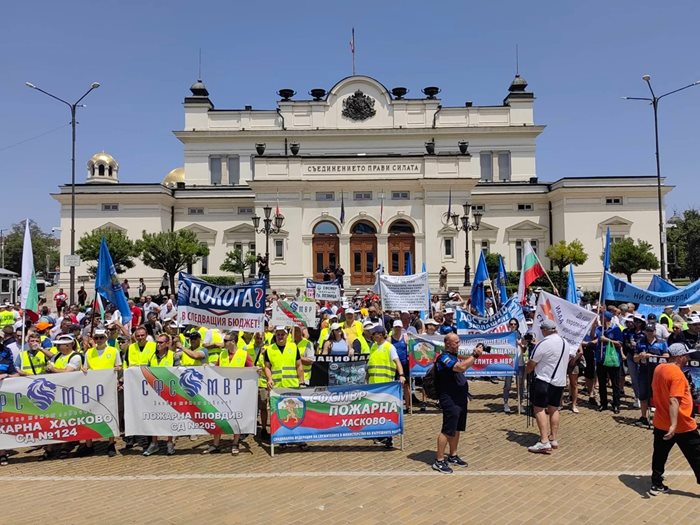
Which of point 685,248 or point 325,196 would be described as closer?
point 325,196

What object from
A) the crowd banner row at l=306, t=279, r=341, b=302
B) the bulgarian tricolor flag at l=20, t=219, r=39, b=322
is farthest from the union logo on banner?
the crowd banner row at l=306, t=279, r=341, b=302

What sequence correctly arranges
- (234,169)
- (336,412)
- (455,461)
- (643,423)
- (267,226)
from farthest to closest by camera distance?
(234,169), (267,226), (643,423), (336,412), (455,461)

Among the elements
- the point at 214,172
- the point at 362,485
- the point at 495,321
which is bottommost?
the point at 362,485

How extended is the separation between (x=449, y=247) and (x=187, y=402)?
33.4 meters

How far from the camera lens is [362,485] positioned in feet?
22.3

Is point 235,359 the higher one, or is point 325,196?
point 325,196

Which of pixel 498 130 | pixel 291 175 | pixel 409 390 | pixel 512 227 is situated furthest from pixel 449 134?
pixel 409 390

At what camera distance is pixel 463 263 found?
130ft

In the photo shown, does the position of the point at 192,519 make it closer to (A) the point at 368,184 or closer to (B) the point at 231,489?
(B) the point at 231,489

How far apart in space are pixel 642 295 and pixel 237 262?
3299cm

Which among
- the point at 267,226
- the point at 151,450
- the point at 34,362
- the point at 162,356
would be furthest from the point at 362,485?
the point at 267,226

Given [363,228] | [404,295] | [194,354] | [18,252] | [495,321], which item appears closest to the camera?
[194,354]

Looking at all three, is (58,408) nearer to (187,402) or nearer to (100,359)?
(100,359)

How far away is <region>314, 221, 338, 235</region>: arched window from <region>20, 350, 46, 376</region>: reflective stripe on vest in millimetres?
31233
